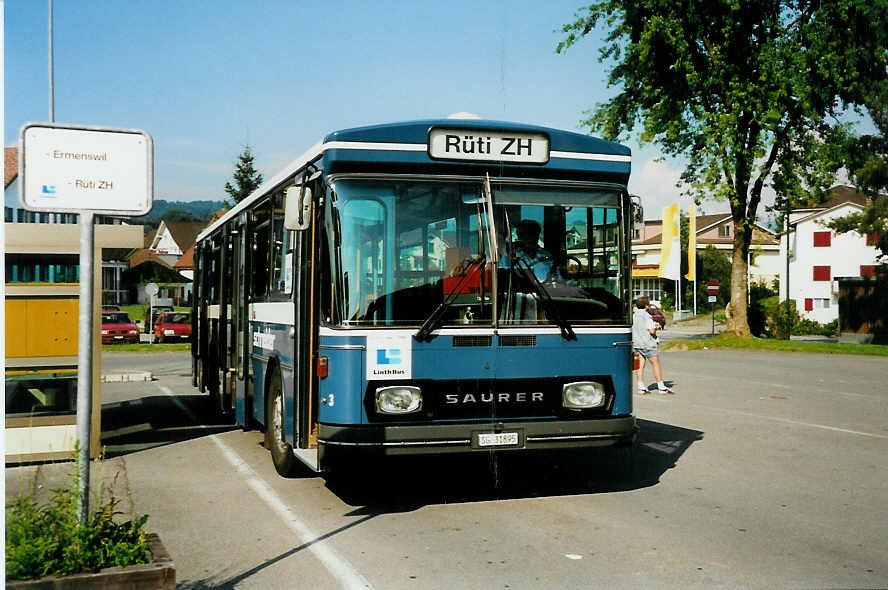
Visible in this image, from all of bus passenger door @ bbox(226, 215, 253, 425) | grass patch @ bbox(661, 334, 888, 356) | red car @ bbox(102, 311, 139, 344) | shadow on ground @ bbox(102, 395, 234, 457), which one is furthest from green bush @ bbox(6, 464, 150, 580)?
red car @ bbox(102, 311, 139, 344)

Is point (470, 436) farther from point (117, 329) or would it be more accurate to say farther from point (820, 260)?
point (820, 260)

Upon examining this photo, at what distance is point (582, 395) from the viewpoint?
798cm

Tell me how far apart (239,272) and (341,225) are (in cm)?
520

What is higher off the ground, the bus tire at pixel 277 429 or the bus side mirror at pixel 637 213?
the bus side mirror at pixel 637 213

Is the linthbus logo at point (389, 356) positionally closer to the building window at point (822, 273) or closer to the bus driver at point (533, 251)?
the bus driver at point (533, 251)

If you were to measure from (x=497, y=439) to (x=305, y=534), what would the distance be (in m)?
1.69

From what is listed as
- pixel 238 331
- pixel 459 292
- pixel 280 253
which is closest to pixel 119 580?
pixel 459 292

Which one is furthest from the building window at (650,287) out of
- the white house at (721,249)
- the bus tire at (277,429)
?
the bus tire at (277,429)

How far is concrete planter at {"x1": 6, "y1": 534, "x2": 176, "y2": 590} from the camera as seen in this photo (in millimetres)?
4895

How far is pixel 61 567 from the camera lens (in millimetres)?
5062

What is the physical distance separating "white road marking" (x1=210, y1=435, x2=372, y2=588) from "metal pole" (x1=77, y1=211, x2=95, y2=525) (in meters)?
1.54

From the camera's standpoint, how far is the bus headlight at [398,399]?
7457 millimetres

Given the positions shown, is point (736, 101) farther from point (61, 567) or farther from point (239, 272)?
point (61, 567)

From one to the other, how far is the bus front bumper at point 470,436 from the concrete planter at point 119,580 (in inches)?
88.5
